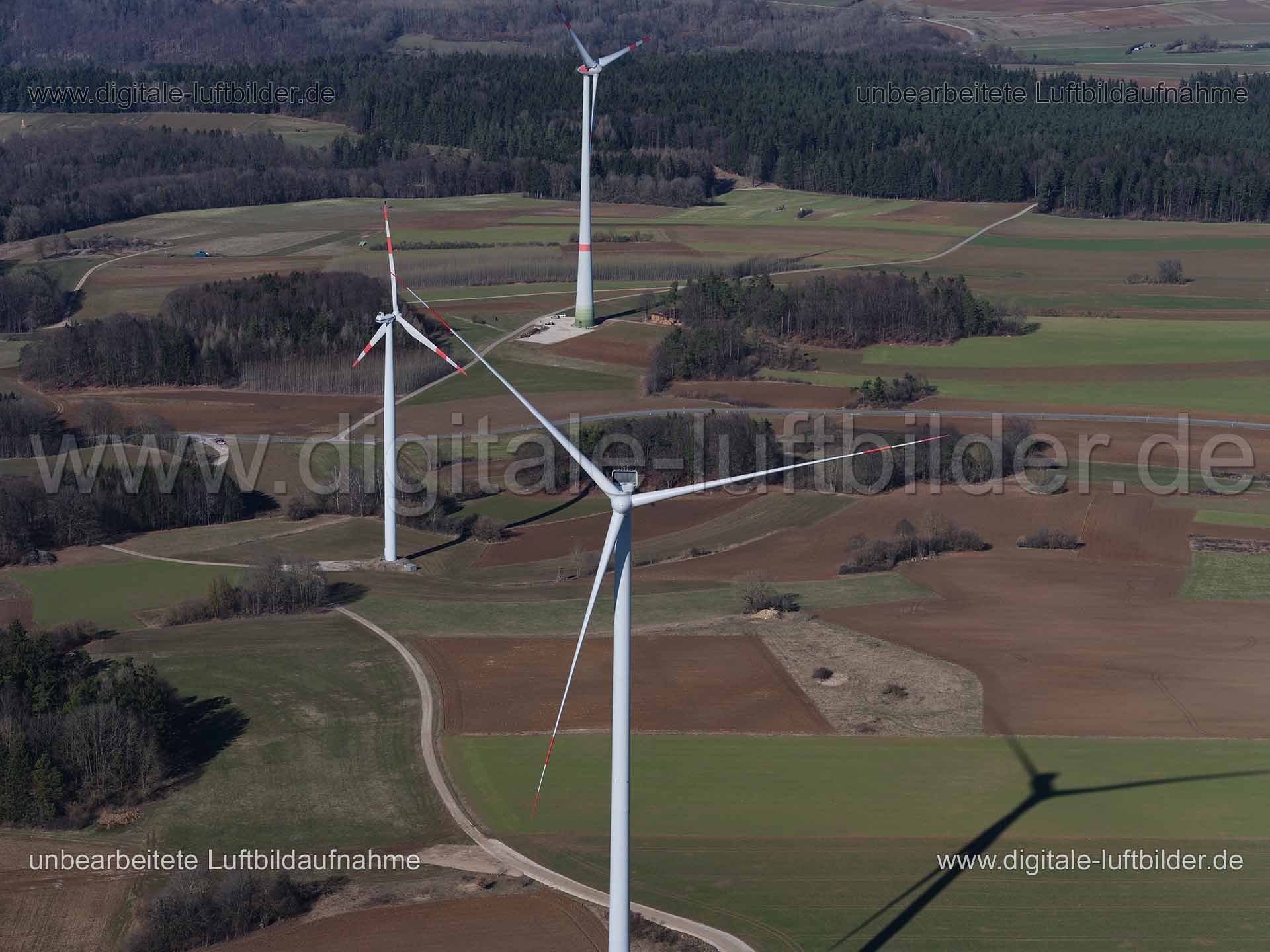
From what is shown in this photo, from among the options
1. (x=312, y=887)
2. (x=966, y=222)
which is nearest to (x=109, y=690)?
(x=312, y=887)

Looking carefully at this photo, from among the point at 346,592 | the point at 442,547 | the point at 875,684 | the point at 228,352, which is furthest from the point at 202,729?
the point at 228,352

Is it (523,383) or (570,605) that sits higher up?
(523,383)

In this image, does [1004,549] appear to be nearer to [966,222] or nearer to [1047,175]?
[966,222]

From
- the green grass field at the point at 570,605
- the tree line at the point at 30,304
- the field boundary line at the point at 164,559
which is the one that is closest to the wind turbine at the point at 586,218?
the tree line at the point at 30,304

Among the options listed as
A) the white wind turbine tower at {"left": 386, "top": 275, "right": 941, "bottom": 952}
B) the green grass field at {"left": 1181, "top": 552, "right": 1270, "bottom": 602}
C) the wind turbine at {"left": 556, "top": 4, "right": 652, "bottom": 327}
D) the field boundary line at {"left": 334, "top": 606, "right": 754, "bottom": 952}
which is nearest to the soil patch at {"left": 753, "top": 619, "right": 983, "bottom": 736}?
the field boundary line at {"left": 334, "top": 606, "right": 754, "bottom": 952}

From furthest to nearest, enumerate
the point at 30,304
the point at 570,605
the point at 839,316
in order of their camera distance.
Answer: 1. the point at 30,304
2. the point at 839,316
3. the point at 570,605

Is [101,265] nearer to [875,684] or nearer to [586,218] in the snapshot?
[586,218]
